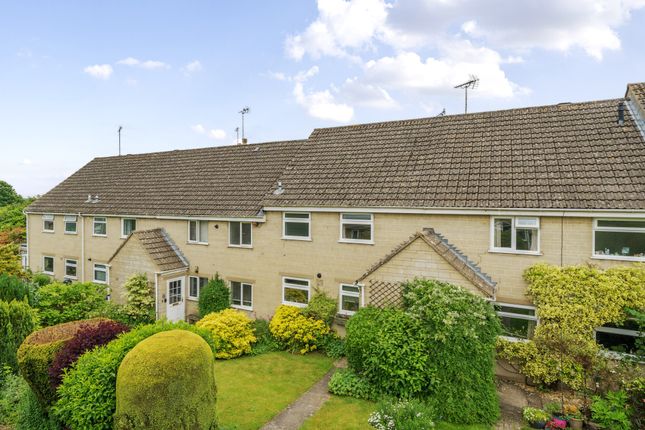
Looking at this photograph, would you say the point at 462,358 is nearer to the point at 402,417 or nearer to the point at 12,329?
the point at 402,417

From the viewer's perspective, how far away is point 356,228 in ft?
51.9

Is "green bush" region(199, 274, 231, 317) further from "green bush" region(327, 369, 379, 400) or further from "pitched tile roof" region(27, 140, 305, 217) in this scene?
"green bush" region(327, 369, 379, 400)

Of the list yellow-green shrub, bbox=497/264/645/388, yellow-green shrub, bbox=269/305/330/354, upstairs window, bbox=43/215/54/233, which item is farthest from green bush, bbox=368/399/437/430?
upstairs window, bbox=43/215/54/233

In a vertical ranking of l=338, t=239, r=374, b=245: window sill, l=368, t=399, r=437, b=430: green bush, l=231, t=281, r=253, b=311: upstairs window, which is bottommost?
l=368, t=399, r=437, b=430: green bush

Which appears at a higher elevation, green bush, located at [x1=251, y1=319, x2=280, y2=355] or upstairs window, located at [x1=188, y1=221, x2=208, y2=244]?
upstairs window, located at [x1=188, y1=221, x2=208, y2=244]

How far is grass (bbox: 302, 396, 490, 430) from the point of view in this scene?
9797 millimetres

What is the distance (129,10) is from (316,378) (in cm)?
1784

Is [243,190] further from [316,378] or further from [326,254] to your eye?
[316,378]

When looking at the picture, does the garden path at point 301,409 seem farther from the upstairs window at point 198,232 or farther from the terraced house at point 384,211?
the upstairs window at point 198,232

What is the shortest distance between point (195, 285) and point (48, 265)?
14524mm

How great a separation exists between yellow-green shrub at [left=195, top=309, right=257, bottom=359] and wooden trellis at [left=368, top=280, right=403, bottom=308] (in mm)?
5729

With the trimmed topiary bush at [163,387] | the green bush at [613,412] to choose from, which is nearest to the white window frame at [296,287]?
the trimmed topiary bush at [163,387]

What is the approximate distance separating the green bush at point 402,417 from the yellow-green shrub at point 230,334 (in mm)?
6945

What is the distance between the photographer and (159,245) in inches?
771
